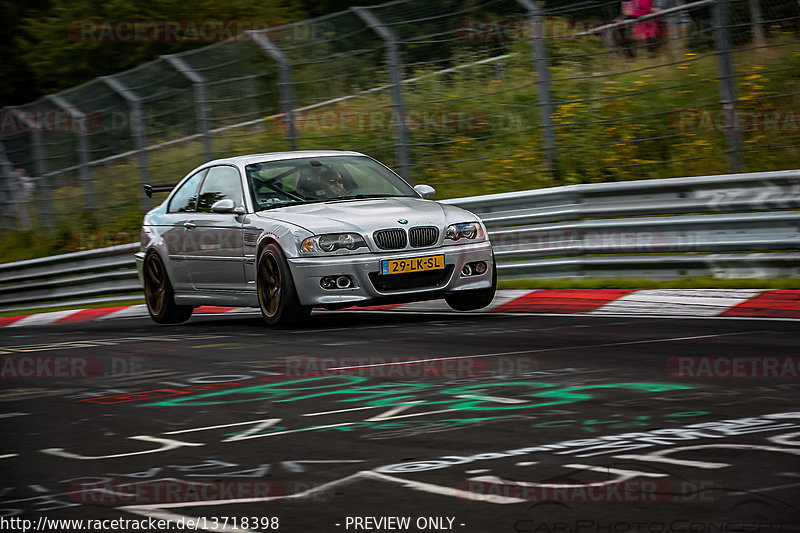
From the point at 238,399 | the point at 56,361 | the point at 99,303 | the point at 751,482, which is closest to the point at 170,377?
the point at 238,399

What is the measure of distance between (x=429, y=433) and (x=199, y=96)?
40.4ft

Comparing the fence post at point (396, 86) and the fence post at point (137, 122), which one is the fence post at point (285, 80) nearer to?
the fence post at point (396, 86)

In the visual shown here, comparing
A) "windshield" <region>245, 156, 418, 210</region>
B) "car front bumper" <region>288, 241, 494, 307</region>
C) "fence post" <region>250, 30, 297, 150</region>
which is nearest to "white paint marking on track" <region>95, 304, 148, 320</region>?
"fence post" <region>250, 30, 297, 150</region>

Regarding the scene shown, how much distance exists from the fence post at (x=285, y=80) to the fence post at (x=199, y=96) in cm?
125

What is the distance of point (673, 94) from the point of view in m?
14.8

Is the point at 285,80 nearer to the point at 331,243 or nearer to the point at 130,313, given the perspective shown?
the point at 130,313

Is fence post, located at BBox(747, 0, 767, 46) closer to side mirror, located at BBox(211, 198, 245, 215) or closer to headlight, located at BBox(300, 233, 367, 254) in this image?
headlight, located at BBox(300, 233, 367, 254)

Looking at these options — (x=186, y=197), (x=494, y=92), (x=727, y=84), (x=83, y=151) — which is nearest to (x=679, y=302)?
(x=727, y=84)

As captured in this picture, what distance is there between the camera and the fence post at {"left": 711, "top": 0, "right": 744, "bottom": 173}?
36.9 feet

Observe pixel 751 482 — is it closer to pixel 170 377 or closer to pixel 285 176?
pixel 170 377

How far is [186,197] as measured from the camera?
39.2ft

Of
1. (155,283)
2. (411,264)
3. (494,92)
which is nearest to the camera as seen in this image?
(411,264)

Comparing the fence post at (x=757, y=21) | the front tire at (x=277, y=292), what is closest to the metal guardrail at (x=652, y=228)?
the fence post at (x=757, y=21)

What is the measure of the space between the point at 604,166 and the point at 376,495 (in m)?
11.1
